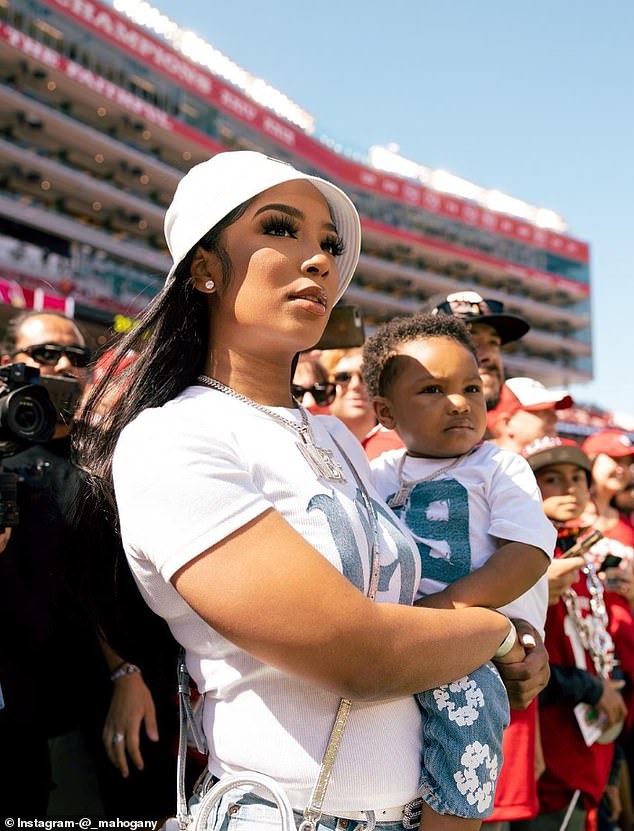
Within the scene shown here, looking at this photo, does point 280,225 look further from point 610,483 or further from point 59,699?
point 610,483

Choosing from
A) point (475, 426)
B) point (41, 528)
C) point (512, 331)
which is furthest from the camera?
point (512, 331)

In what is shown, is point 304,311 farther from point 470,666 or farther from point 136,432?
point 470,666

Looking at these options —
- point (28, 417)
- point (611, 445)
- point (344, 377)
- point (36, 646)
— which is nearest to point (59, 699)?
point (36, 646)

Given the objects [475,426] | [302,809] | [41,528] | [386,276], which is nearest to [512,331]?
[475,426]

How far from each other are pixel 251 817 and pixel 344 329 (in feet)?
8.81

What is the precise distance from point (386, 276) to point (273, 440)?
4662 cm

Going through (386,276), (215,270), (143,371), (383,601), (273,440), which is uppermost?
(386,276)

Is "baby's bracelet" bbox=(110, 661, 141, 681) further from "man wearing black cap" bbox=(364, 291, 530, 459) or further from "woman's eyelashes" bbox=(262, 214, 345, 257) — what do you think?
"woman's eyelashes" bbox=(262, 214, 345, 257)

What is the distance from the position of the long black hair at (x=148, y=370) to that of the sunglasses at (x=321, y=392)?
1.86m

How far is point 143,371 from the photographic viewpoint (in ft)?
4.97

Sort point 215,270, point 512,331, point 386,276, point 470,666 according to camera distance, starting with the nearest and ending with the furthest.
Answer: point 470,666, point 215,270, point 512,331, point 386,276

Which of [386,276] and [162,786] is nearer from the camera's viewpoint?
[162,786]

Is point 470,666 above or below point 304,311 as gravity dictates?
below

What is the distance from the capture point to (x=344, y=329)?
3680 mm
